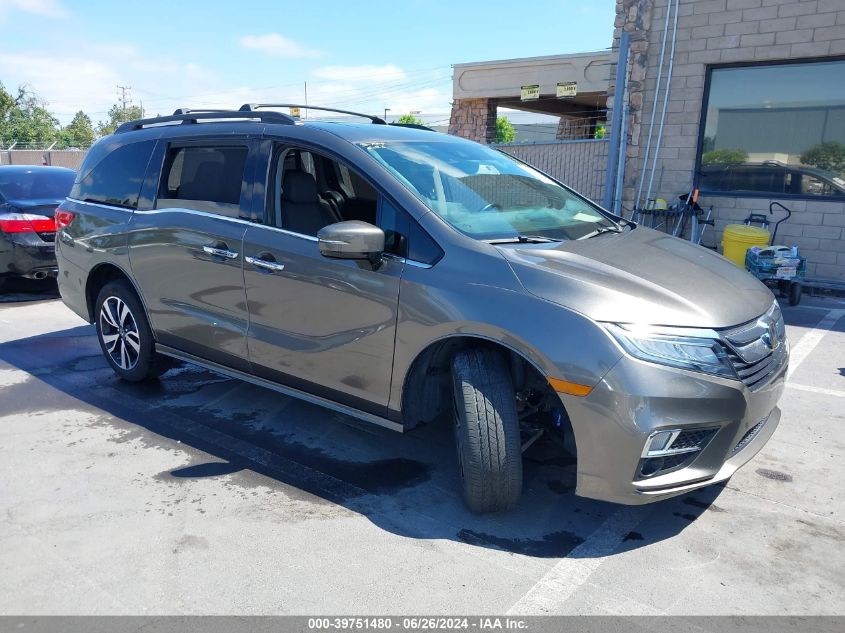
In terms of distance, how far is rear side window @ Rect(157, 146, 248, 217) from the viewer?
428 cm

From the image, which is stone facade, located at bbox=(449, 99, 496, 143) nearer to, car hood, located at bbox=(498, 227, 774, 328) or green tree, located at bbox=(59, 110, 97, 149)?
car hood, located at bbox=(498, 227, 774, 328)

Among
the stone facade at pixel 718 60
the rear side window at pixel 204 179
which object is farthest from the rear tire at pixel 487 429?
the stone facade at pixel 718 60

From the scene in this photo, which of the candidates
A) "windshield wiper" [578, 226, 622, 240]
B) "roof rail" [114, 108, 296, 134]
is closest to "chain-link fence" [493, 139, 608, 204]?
"roof rail" [114, 108, 296, 134]

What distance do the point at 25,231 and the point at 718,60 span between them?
9676 millimetres

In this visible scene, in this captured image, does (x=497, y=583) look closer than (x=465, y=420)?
Yes

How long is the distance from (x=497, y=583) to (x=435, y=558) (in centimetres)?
32

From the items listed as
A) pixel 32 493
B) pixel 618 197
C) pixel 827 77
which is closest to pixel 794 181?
pixel 827 77

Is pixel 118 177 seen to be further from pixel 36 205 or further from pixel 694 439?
pixel 694 439

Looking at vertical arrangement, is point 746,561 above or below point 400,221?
below

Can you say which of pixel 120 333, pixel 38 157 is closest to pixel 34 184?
pixel 120 333

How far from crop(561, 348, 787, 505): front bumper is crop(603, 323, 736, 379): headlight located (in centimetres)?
4

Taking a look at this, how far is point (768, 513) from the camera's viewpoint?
3480 mm

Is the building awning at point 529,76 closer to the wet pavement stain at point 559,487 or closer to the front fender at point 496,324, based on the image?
the wet pavement stain at point 559,487

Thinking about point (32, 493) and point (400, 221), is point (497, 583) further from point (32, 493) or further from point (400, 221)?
point (32, 493)
